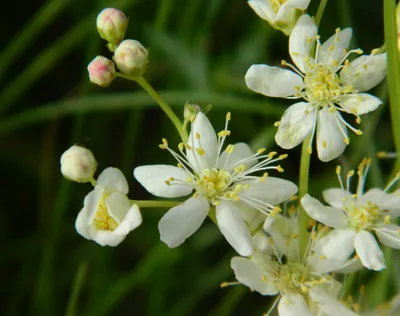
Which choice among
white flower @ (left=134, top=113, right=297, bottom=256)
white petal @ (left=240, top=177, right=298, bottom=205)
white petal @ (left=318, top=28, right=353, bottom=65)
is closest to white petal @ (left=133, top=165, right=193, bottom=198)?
white flower @ (left=134, top=113, right=297, bottom=256)

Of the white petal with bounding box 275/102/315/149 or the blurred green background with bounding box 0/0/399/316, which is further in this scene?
the blurred green background with bounding box 0/0/399/316

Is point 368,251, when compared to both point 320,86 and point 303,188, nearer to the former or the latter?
point 303,188

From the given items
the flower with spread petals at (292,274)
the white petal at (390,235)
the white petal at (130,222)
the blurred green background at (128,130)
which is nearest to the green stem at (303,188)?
the flower with spread petals at (292,274)

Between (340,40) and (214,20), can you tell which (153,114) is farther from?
(340,40)

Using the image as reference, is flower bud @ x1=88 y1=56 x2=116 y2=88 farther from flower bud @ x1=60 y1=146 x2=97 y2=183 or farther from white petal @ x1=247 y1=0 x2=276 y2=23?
white petal @ x1=247 y1=0 x2=276 y2=23

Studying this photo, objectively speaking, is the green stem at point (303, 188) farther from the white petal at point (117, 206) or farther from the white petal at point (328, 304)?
the white petal at point (117, 206)

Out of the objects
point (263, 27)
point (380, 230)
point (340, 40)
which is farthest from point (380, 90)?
point (380, 230)
